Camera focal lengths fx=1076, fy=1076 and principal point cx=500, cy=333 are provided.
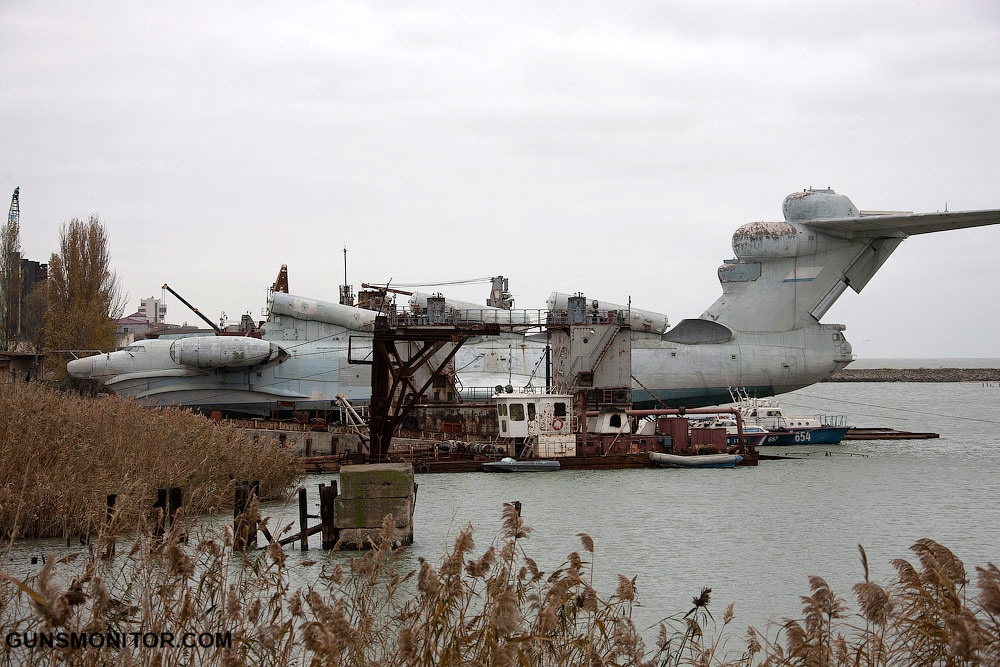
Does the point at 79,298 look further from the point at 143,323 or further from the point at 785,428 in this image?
the point at 143,323

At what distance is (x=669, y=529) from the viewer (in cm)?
2180

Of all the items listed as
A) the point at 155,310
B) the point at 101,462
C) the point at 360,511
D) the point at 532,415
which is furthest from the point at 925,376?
the point at 101,462

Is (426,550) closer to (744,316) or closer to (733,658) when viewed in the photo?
(733,658)

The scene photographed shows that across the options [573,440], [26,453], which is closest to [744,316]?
[573,440]

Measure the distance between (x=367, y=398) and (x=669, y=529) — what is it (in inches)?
1227

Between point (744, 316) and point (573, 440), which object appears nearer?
point (573, 440)

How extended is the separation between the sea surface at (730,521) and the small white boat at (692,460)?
0.67m

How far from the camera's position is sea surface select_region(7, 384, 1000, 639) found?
1633 cm

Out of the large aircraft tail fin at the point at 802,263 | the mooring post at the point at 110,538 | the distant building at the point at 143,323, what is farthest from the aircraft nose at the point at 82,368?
the distant building at the point at 143,323

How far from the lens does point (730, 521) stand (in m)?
23.1

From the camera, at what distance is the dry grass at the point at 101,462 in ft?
54.3

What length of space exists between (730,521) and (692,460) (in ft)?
36.8

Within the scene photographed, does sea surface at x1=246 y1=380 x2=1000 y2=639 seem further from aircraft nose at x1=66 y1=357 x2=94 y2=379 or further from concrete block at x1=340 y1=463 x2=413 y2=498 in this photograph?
aircraft nose at x1=66 y1=357 x2=94 y2=379

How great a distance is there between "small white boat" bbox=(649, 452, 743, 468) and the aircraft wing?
2037 centimetres
